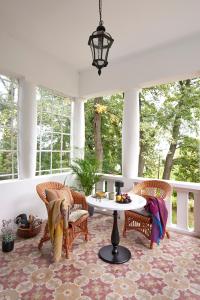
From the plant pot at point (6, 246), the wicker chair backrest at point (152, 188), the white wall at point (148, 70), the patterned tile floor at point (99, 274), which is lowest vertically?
the patterned tile floor at point (99, 274)

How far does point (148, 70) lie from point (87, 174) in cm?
222

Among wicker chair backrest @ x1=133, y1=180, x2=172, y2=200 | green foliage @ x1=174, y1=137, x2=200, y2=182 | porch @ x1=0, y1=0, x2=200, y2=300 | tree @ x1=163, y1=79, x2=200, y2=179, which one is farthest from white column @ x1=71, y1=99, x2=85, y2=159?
green foliage @ x1=174, y1=137, x2=200, y2=182

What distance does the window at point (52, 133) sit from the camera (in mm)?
3916

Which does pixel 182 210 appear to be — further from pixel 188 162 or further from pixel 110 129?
pixel 110 129

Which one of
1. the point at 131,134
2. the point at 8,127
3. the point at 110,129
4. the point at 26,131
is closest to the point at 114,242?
the point at 131,134

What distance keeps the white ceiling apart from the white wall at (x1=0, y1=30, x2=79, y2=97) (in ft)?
0.41

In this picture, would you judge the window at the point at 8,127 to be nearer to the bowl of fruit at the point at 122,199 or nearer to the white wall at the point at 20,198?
the white wall at the point at 20,198

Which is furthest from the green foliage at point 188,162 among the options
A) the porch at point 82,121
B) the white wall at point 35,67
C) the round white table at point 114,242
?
the round white table at point 114,242

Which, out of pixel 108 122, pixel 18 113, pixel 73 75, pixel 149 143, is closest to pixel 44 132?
pixel 18 113

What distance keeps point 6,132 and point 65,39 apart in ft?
5.93

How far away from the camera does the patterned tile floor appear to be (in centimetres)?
188

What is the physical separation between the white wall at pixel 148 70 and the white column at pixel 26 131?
137cm

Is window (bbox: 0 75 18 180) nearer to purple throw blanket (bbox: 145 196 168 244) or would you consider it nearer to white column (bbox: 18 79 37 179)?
white column (bbox: 18 79 37 179)

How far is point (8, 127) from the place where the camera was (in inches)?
132
